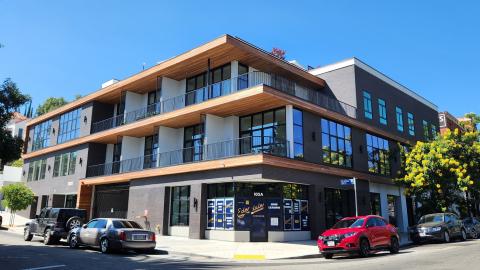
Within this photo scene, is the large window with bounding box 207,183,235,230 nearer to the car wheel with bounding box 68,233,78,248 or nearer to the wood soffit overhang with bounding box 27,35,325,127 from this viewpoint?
the car wheel with bounding box 68,233,78,248

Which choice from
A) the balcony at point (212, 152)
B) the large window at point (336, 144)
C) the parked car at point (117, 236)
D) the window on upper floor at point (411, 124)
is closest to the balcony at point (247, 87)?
the large window at point (336, 144)

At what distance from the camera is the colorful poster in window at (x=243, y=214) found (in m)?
20.9

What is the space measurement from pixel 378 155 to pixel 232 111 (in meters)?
12.9

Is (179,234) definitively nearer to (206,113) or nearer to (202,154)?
(202,154)

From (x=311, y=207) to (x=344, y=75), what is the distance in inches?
414

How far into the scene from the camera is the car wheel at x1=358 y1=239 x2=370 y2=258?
14.6 meters

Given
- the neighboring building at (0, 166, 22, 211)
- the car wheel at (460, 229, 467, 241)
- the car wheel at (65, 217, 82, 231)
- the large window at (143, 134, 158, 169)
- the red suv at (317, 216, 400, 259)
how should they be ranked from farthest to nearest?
the neighboring building at (0, 166, 22, 211) < the large window at (143, 134, 158, 169) < the car wheel at (460, 229, 467, 241) < the car wheel at (65, 217, 82, 231) < the red suv at (317, 216, 400, 259)

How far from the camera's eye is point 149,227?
2544 cm

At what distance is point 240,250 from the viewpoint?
1733 centimetres

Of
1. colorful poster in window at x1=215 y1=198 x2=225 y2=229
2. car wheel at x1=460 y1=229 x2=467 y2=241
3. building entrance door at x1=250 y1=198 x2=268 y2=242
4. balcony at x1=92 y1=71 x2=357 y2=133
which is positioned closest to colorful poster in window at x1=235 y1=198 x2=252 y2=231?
building entrance door at x1=250 y1=198 x2=268 y2=242

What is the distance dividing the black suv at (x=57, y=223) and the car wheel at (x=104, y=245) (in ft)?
14.2

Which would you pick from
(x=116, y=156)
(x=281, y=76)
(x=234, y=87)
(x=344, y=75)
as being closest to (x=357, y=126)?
(x=344, y=75)

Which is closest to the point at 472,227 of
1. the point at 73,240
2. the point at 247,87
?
the point at 247,87

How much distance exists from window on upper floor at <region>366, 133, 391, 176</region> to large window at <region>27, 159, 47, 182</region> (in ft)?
101
